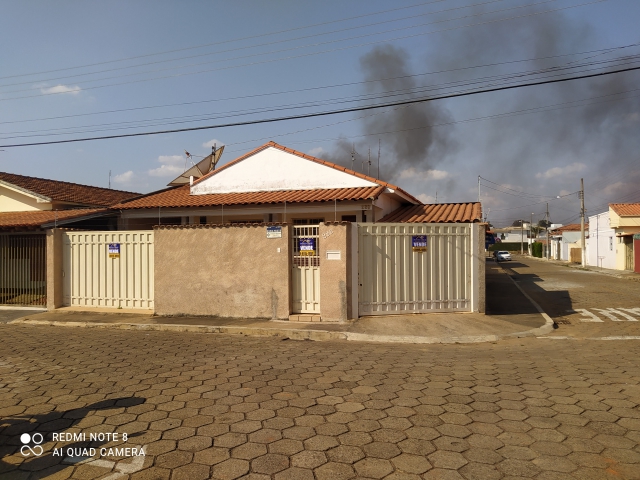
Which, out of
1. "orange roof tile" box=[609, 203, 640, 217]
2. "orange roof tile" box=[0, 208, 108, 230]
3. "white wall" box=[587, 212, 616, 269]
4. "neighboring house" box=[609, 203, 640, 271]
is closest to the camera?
"orange roof tile" box=[0, 208, 108, 230]

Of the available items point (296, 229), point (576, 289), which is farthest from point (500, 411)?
point (576, 289)

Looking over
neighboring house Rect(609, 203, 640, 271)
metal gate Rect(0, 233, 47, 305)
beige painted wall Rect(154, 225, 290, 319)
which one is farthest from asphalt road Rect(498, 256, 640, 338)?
neighboring house Rect(609, 203, 640, 271)

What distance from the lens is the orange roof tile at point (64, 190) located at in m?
18.2

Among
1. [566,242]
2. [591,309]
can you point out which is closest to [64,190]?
[591,309]

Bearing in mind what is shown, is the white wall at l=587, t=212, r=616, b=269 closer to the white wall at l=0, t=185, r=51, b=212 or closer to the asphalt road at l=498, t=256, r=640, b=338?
the asphalt road at l=498, t=256, r=640, b=338

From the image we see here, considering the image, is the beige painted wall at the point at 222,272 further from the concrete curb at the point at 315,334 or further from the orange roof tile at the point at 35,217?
the orange roof tile at the point at 35,217

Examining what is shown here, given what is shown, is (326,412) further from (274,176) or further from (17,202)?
(17,202)

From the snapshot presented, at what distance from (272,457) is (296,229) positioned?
7107 millimetres

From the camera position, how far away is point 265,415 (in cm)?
454

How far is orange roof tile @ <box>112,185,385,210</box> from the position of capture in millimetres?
13625

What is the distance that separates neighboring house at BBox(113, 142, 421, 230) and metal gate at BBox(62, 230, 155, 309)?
3238mm

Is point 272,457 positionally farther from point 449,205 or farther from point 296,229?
point 449,205

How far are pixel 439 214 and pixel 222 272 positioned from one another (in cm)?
666

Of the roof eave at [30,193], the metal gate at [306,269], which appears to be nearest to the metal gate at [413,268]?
the metal gate at [306,269]
